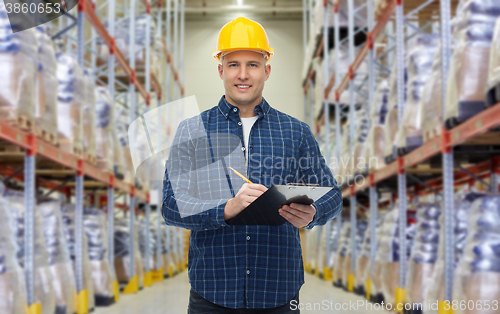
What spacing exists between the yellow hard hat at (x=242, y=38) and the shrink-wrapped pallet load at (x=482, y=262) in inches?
110

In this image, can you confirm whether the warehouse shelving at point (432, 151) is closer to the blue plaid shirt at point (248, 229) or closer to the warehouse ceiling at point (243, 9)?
A: the blue plaid shirt at point (248, 229)

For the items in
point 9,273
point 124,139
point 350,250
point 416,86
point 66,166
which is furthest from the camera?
point 350,250

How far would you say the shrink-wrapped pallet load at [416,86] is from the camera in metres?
5.63

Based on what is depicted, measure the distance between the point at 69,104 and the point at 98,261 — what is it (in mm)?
2446

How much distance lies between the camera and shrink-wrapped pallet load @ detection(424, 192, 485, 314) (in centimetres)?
481

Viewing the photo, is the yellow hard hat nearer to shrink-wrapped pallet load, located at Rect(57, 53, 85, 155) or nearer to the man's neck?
the man's neck

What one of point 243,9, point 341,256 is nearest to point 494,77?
point 341,256

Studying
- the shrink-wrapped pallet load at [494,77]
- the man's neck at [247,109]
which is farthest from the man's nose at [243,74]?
the shrink-wrapped pallet load at [494,77]

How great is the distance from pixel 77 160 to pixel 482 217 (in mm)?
4400

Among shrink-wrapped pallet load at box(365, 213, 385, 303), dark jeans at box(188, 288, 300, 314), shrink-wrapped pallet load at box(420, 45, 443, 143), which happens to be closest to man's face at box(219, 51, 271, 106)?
dark jeans at box(188, 288, 300, 314)

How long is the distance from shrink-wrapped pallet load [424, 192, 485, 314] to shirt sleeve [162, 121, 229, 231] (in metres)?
3.57

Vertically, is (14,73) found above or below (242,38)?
above

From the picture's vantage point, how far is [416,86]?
18.7ft

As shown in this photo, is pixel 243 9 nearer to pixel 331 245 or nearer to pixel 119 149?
pixel 331 245
